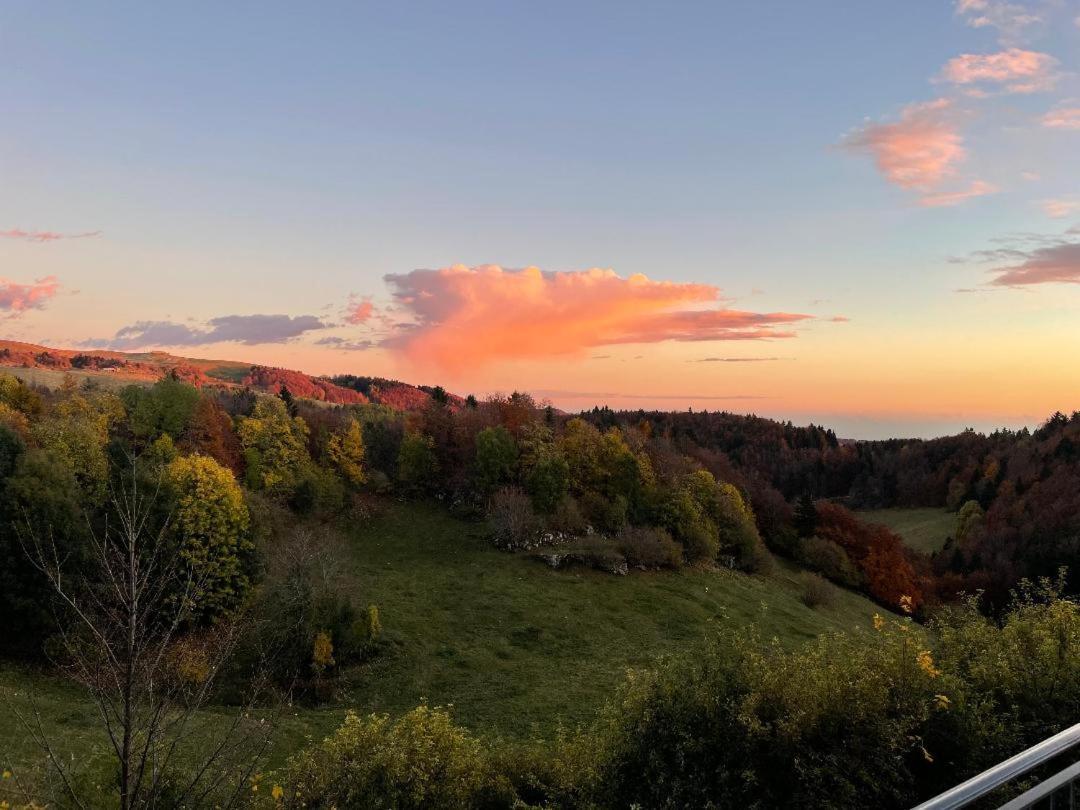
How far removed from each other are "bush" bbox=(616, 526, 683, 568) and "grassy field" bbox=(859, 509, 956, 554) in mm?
70545

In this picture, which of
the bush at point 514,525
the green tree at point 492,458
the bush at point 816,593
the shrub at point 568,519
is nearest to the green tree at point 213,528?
the bush at point 514,525

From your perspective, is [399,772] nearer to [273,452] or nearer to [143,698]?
[143,698]

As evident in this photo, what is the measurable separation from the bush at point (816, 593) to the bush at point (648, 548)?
14.6 meters

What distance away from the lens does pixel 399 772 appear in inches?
535

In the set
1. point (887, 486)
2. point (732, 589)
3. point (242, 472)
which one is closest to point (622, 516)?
point (732, 589)

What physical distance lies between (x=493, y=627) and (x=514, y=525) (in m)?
15.1

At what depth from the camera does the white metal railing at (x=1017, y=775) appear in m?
4.24

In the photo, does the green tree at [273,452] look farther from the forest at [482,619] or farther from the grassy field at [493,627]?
the grassy field at [493,627]

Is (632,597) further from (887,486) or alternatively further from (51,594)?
(887,486)

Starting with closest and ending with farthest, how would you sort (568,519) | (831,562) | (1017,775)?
(1017,775), (568,519), (831,562)

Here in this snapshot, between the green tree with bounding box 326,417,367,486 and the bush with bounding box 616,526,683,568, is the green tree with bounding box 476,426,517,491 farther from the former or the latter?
the bush with bounding box 616,526,683,568

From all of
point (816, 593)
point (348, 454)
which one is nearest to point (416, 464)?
point (348, 454)

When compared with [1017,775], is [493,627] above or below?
below

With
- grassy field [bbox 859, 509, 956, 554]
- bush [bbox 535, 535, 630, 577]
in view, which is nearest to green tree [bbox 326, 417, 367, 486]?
bush [bbox 535, 535, 630, 577]
